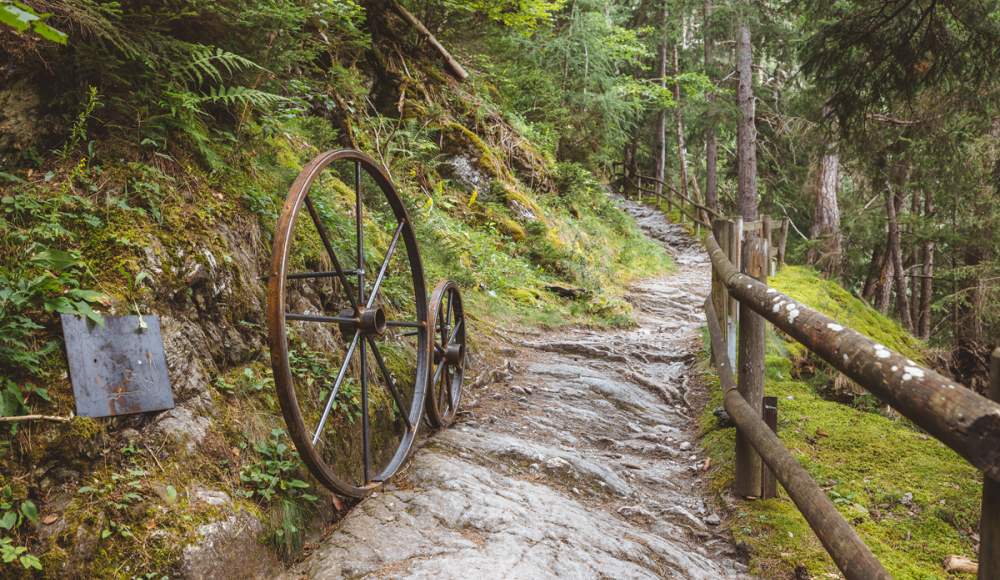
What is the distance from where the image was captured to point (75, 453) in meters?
1.96

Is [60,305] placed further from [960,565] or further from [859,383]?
[960,565]

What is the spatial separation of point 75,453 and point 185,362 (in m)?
0.60

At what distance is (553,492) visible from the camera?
327cm

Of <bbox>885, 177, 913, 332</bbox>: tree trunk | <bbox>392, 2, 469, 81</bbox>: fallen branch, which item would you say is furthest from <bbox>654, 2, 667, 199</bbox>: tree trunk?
<bbox>392, 2, 469, 81</bbox>: fallen branch

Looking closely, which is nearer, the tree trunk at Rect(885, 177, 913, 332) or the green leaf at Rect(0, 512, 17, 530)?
the green leaf at Rect(0, 512, 17, 530)

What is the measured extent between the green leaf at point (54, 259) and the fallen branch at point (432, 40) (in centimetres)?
754

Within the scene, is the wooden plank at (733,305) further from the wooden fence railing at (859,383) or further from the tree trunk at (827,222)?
the tree trunk at (827,222)

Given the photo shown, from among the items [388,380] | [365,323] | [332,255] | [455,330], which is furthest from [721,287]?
[332,255]

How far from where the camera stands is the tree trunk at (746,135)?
12.6m

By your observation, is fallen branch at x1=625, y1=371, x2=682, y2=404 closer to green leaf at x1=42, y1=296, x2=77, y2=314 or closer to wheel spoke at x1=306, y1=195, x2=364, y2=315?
wheel spoke at x1=306, y1=195, x2=364, y2=315

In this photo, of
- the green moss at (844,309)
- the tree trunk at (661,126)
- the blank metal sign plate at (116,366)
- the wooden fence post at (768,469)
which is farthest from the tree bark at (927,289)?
the blank metal sign plate at (116,366)

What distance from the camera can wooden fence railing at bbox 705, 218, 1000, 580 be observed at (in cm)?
120

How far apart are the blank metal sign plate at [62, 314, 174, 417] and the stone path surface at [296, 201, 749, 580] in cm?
103

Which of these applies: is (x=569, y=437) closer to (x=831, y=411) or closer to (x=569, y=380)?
(x=569, y=380)
